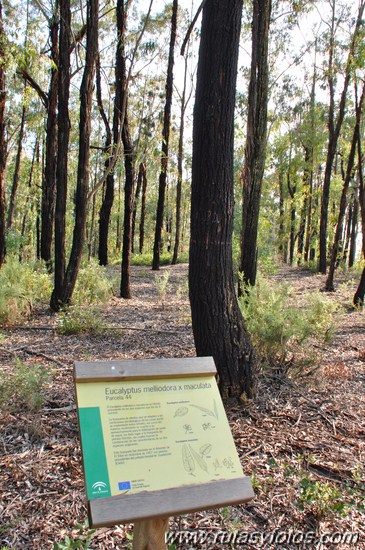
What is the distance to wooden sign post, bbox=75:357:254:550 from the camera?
1700 millimetres

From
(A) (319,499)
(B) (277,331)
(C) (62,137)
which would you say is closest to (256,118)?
(C) (62,137)

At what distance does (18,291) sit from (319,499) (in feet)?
18.6

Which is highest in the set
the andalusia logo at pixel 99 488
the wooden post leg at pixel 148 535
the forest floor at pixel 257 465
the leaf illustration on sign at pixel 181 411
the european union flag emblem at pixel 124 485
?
the leaf illustration on sign at pixel 181 411

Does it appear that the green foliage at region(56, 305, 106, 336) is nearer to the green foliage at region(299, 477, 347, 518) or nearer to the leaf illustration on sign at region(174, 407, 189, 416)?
the green foliage at region(299, 477, 347, 518)

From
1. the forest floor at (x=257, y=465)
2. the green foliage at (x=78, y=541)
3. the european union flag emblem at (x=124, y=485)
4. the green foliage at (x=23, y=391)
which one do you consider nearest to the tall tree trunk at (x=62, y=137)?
the forest floor at (x=257, y=465)

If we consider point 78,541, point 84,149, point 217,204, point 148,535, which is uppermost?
point 84,149

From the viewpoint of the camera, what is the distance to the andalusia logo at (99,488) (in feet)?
5.43

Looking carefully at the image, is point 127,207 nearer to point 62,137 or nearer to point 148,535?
point 62,137

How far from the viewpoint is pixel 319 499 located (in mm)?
2703

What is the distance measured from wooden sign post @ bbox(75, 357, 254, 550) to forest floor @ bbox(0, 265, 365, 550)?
617 millimetres

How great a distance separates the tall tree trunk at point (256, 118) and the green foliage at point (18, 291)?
3.64 metres

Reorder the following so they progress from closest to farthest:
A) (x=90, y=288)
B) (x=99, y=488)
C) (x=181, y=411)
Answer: (x=99, y=488) → (x=181, y=411) → (x=90, y=288)

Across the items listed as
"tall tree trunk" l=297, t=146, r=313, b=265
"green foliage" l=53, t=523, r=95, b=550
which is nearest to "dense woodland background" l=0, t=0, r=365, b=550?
"green foliage" l=53, t=523, r=95, b=550

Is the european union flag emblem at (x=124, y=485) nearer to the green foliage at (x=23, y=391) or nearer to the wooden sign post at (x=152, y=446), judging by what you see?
the wooden sign post at (x=152, y=446)
